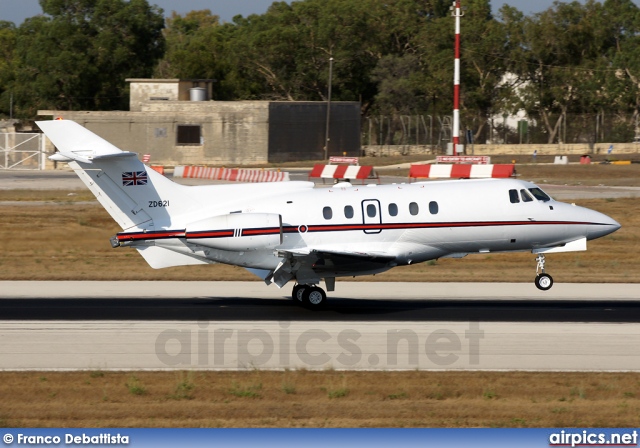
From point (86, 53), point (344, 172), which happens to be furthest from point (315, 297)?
point (86, 53)

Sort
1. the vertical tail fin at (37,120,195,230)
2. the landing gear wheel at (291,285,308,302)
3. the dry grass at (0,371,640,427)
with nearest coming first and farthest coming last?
the dry grass at (0,371,640,427)
the vertical tail fin at (37,120,195,230)
the landing gear wheel at (291,285,308,302)

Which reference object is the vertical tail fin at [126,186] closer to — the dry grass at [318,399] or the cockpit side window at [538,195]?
the dry grass at [318,399]

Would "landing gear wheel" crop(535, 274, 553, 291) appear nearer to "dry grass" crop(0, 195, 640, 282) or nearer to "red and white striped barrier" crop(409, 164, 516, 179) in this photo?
"dry grass" crop(0, 195, 640, 282)

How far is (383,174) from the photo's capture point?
61.4m

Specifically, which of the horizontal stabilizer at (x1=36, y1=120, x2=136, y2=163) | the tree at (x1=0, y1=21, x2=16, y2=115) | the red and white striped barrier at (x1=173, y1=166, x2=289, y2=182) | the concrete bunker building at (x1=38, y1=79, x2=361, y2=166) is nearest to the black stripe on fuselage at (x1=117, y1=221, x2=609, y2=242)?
the horizontal stabilizer at (x1=36, y1=120, x2=136, y2=163)

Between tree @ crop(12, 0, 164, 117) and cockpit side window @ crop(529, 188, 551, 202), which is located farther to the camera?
tree @ crop(12, 0, 164, 117)

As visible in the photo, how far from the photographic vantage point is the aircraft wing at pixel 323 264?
69.2 feet

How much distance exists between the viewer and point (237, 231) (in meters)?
21.7

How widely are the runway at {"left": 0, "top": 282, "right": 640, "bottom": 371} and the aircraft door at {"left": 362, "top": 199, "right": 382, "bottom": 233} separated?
1.85 m

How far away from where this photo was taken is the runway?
16641 mm

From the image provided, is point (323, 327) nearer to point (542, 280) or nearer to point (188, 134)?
point (542, 280)

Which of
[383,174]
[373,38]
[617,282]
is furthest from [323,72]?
[617,282]

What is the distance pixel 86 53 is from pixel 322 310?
73735 millimetres

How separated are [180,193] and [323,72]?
73.6 meters
